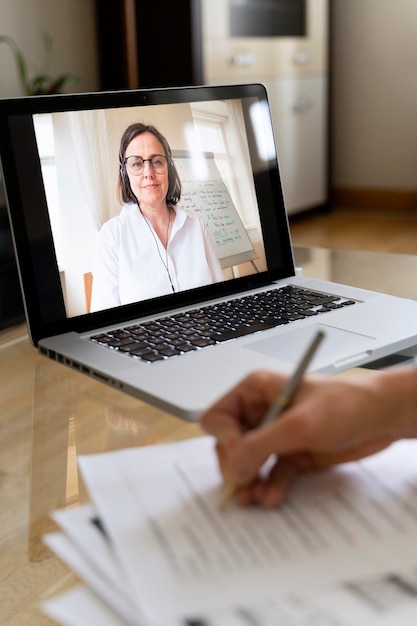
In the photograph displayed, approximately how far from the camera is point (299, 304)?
2.84 ft

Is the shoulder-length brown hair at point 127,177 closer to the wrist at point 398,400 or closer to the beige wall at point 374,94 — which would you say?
the wrist at point 398,400

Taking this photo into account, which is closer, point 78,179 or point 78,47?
point 78,179

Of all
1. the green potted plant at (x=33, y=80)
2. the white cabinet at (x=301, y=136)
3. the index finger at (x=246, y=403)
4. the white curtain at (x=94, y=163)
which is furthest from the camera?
the white cabinet at (x=301, y=136)

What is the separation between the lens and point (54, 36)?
3113 millimetres

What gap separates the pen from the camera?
454mm

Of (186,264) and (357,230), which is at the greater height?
(186,264)

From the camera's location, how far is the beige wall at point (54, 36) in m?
2.91

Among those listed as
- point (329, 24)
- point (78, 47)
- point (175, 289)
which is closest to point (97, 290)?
point (175, 289)

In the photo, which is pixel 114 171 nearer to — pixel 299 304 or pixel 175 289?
pixel 175 289

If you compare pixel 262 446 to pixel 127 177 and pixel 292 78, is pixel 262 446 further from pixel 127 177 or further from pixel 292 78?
pixel 292 78

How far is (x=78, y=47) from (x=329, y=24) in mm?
1330

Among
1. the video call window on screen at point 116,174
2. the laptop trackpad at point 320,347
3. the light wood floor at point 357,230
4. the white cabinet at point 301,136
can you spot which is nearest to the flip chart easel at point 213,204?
the video call window on screen at point 116,174

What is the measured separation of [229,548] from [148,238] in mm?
496

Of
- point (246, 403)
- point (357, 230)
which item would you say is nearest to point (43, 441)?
point (246, 403)
